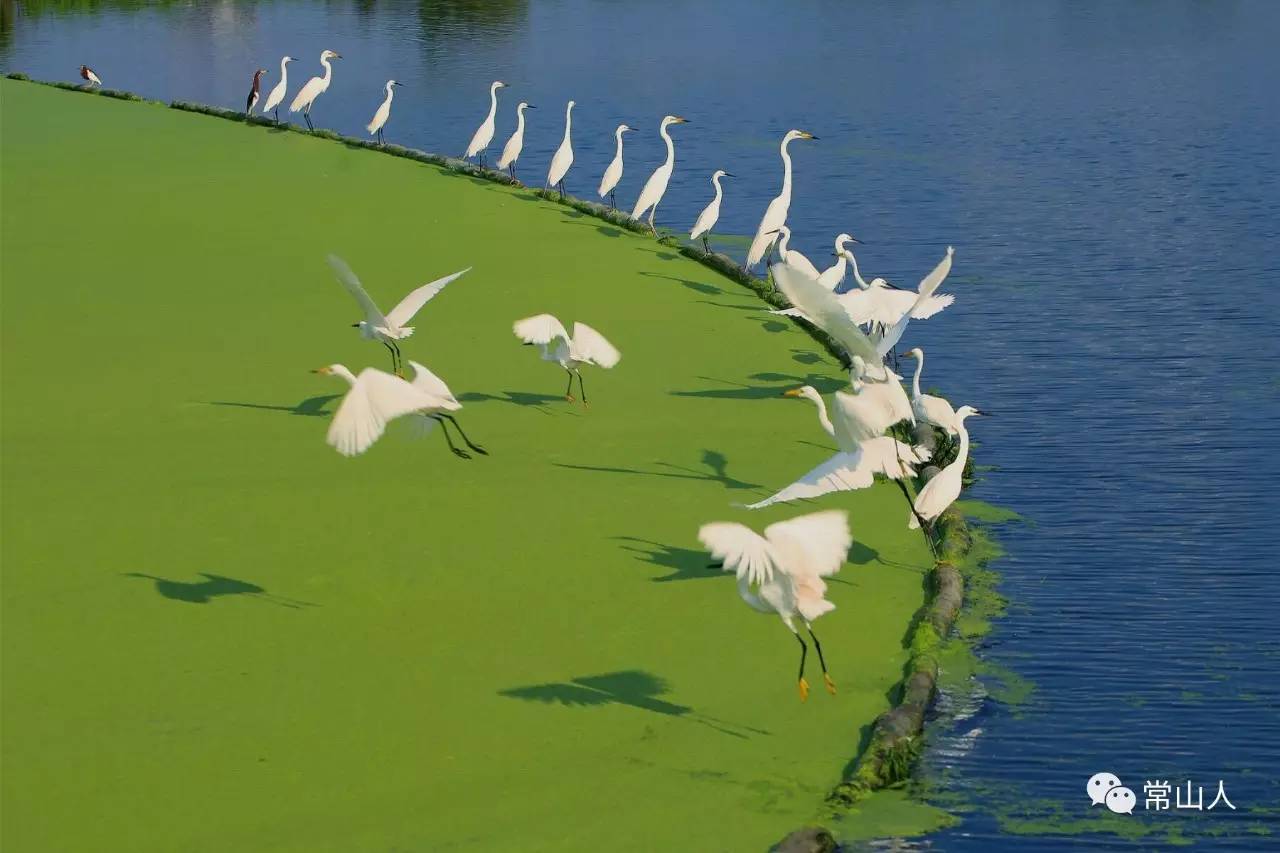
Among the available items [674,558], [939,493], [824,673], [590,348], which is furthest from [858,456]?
[590,348]

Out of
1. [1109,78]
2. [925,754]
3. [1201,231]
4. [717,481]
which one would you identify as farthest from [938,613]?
[1109,78]

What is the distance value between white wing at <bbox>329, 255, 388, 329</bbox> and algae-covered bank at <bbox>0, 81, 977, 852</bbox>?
59 cm

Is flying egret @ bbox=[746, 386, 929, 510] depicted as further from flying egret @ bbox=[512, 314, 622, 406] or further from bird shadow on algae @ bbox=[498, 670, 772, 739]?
flying egret @ bbox=[512, 314, 622, 406]

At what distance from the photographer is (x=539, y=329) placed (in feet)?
27.8

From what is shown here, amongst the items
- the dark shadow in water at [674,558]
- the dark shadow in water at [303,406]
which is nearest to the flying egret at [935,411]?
the dark shadow in water at [674,558]

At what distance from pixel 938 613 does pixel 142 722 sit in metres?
2.99

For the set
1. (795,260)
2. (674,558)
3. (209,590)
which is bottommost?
(209,590)

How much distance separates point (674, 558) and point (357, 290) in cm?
211

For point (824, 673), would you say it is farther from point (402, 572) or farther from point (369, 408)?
point (369, 408)

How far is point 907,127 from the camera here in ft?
61.3

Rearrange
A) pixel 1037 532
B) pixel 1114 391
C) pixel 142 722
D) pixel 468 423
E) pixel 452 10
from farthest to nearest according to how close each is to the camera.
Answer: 1. pixel 452 10
2. pixel 1114 391
3. pixel 468 423
4. pixel 1037 532
5. pixel 142 722

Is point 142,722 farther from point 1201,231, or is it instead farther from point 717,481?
point 1201,231

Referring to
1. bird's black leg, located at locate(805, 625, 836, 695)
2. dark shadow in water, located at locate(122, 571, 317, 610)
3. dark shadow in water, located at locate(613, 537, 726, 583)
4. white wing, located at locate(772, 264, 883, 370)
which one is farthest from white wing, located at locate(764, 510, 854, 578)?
white wing, located at locate(772, 264, 883, 370)

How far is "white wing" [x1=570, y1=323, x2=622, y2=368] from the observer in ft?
28.1
